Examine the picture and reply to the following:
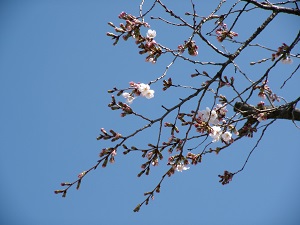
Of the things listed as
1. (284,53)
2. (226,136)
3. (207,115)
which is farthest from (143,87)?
(284,53)

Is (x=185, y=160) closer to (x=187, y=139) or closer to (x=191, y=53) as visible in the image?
(x=187, y=139)

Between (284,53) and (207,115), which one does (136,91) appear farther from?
(284,53)

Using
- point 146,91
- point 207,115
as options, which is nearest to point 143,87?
point 146,91

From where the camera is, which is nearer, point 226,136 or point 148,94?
point 148,94

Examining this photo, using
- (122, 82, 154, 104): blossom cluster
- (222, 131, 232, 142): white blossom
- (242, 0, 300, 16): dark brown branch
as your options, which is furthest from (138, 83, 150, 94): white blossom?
(242, 0, 300, 16): dark brown branch

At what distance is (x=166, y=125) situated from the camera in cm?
252

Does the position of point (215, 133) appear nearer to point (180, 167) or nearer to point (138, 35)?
point (180, 167)

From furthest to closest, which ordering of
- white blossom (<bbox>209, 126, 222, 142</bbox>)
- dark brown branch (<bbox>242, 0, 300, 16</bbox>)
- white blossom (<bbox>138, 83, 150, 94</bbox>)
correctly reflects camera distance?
white blossom (<bbox>209, 126, 222, 142</bbox>), white blossom (<bbox>138, 83, 150, 94</bbox>), dark brown branch (<bbox>242, 0, 300, 16</bbox>)

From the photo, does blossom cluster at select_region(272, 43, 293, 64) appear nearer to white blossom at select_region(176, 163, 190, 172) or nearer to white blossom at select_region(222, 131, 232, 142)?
white blossom at select_region(222, 131, 232, 142)

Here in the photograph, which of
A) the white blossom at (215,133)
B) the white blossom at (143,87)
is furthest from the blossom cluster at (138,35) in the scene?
the white blossom at (215,133)

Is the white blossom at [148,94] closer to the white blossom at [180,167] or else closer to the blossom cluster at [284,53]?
the white blossom at [180,167]

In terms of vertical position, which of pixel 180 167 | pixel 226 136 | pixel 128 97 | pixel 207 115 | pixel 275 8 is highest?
pixel 275 8

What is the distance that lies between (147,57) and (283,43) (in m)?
1.07

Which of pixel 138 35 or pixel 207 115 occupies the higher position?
pixel 138 35
